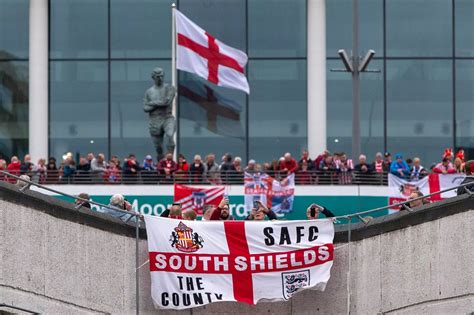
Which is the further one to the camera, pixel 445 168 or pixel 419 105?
pixel 419 105

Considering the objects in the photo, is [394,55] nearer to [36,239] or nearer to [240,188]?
[240,188]

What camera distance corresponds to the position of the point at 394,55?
113ft

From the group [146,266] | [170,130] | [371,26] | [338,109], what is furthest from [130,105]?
[146,266]

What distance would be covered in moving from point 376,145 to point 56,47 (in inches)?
349

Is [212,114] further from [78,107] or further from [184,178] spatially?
[184,178]

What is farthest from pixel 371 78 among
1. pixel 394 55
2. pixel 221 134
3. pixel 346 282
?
pixel 346 282

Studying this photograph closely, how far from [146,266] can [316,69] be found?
18270 millimetres

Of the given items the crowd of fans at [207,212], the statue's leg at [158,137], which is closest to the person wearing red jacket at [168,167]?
the statue's leg at [158,137]

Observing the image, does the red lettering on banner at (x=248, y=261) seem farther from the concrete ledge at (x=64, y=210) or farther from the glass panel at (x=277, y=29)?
the glass panel at (x=277, y=29)

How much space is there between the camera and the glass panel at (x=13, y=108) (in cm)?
3431

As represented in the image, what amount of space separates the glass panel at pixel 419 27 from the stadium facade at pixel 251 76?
0.03 meters

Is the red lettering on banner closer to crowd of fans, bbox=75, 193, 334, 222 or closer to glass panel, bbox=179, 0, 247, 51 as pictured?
crowd of fans, bbox=75, 193, 334, 222

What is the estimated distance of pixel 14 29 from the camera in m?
34.8

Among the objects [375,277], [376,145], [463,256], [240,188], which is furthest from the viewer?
[376,145]
